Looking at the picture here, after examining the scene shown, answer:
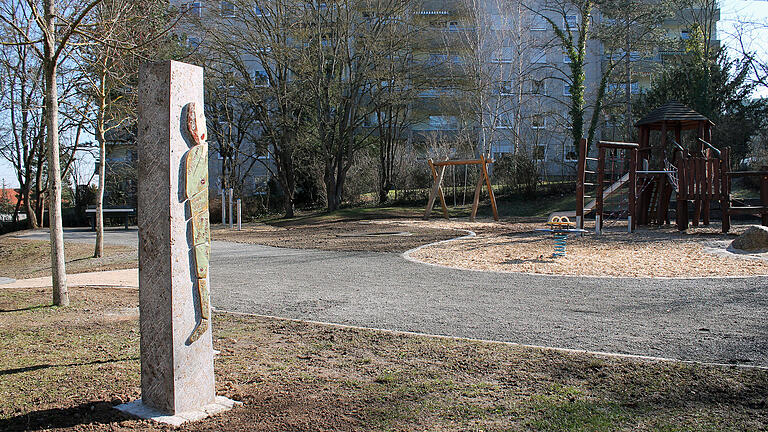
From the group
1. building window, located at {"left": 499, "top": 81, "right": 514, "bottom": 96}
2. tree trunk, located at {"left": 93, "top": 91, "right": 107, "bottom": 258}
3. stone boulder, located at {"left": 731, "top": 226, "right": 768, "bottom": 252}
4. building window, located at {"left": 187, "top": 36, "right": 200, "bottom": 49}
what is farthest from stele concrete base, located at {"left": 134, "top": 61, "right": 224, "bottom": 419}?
building window, located at {"left": 499, "top": 81, "right": 514, "bottom": 96}

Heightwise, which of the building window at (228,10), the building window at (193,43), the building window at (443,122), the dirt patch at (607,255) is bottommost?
the dirt patch at (607,255)

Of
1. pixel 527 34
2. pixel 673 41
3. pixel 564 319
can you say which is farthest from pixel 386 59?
pixel 564 319

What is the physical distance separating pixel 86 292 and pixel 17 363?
12.1ft

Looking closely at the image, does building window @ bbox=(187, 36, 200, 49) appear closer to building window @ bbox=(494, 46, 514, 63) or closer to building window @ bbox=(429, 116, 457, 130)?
building window @ bbox=(429, 116, 457, 130)

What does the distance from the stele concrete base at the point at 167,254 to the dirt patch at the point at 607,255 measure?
7045mm

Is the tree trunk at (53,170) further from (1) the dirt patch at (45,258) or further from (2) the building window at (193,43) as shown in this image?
(2) the building window at (193,43)

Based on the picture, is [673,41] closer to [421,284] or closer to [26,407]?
[421,284]

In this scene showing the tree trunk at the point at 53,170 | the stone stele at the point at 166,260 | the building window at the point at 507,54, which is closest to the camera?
the stone stele at the point at 166,260

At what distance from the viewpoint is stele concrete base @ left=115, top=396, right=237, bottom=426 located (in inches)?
135

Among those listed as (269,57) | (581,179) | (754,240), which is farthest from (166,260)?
(269,57)

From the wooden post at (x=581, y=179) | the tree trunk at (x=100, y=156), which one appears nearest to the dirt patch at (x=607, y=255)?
the wooden post at (x=581, y=179)

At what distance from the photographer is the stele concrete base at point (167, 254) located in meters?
3.50

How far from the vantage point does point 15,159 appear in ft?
91.5

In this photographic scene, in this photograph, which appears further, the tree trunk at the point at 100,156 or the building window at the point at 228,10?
the building window at the point at 228,10
